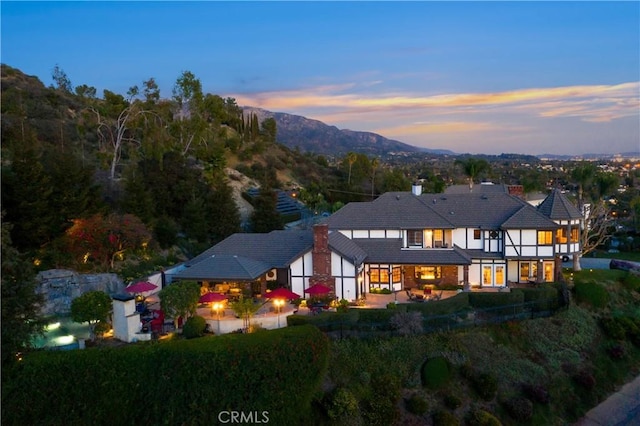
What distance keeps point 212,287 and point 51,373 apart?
11754 millimetres

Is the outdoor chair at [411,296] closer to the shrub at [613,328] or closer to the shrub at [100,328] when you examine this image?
the shrub at [613,328]

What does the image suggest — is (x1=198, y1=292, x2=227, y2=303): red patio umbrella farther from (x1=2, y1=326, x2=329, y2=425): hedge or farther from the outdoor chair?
the outdoor chair

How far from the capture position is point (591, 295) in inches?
1116

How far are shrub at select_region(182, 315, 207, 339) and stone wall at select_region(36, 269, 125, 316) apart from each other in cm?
739

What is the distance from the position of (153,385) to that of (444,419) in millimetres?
11576

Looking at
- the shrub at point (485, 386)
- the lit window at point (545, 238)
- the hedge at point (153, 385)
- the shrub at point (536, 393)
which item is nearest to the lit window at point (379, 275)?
the shrub at point (485, 386)

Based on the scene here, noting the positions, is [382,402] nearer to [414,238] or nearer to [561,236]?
[414,238]

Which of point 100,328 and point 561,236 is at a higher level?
point 561,236

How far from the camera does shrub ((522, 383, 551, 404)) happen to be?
21359mm

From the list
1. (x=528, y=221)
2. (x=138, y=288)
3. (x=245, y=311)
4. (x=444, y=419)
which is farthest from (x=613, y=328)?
(x=138, y=288)

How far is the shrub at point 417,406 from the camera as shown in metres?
19.4

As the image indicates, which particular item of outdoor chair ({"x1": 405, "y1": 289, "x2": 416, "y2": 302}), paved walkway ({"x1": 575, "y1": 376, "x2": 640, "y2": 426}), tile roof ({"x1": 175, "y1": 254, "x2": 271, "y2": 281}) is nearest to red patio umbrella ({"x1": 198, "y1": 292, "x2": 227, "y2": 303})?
tile roof ({"x1": 175, "y1": 254, "x2": 271, "y2": 281})

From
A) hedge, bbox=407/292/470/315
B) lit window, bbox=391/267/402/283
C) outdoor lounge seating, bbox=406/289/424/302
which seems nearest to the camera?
hedge, bbox=407/292/470/315

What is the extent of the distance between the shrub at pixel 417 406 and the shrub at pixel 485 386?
9.70 ft
